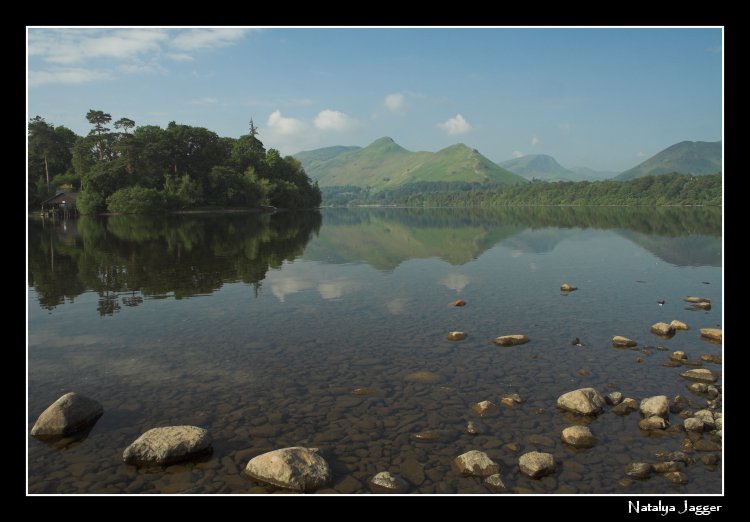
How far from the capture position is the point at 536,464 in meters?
11.7

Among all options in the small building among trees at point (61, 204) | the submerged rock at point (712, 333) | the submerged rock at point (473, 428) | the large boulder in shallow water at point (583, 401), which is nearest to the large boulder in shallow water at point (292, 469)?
the submerged rock at point (473, 428)

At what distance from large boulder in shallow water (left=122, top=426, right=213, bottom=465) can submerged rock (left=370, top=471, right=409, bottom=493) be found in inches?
186

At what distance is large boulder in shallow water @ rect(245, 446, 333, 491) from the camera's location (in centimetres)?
1119

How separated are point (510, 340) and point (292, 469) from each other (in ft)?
43.9

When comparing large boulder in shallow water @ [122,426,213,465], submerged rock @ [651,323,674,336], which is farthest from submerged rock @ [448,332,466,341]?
large boulder in shallow water @ [122,426,213,465]

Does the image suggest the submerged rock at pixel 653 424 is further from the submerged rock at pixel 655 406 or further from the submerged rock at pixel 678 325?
Answer: the submerged rock at pixel 678 325

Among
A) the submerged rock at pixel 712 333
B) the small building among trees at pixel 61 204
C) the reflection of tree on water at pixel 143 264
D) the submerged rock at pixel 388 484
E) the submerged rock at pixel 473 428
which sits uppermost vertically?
the small building among trees at pixel 61 204

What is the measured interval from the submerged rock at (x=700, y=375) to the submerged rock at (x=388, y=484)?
12563 mm

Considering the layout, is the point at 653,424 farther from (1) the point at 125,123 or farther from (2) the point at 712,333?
(1) the point at 125,123

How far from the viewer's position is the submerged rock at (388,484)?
11180mm

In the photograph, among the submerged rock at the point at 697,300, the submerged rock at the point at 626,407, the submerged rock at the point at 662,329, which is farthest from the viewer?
the submerged rock at the point at 697,300

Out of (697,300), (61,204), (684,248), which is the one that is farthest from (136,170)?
(697,300)

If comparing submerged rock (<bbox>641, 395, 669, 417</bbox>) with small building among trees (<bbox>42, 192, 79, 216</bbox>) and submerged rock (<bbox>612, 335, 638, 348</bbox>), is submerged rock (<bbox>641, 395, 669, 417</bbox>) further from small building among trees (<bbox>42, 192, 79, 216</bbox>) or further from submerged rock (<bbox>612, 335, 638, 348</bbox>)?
small building among trees (<bbox>42, 192, 79, 216</bbox>)

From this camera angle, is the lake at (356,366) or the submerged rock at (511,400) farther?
the submerged rock at (511,400)
